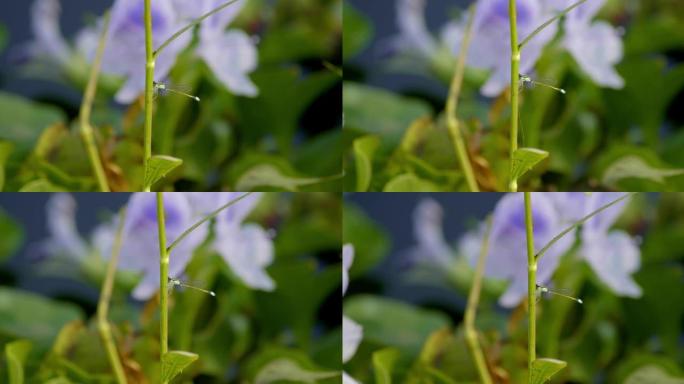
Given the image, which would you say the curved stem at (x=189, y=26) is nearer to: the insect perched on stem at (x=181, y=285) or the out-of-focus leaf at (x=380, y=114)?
the out-of-focus leaf at (x=380, y=114)

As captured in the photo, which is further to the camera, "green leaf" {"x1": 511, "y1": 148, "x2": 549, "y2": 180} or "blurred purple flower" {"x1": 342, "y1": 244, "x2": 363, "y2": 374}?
"blurred purple flower" {"x1": 342, "y1": 244, "x2": 363, "y2": 374}

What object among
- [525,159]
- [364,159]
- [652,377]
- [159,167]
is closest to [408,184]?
[364,159]

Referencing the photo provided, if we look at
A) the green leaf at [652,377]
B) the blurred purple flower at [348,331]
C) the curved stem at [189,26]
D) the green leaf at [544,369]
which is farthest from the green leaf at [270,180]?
the green leaf at [652,377]

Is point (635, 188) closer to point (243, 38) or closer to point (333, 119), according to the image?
point (333, 119)

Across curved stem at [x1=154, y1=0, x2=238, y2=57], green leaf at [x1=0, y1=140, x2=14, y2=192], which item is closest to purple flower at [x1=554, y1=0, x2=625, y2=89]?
curved stem at [x1=154, y1=0, x2=238, y2=57]

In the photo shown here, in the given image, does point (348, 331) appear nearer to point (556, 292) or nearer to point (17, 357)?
point (556, 292)

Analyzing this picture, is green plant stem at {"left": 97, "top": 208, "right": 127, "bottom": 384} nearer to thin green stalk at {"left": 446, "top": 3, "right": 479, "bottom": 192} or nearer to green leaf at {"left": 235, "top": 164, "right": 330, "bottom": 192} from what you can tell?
green leaf at {"left": 235, "top": 164, "right": 330, "bottom": 192}
